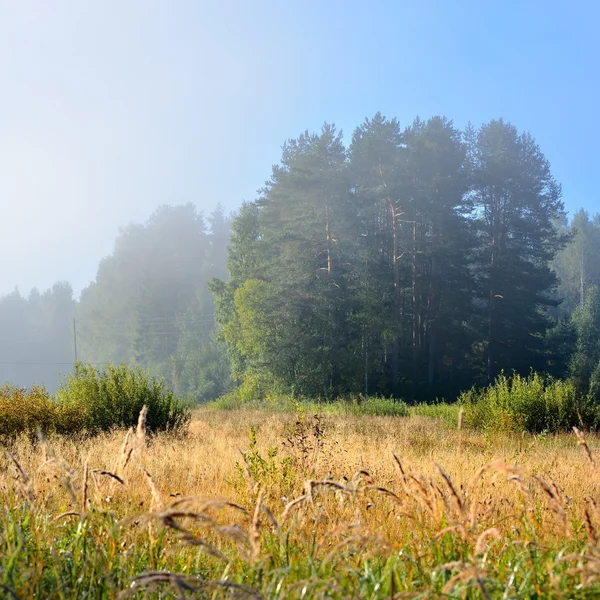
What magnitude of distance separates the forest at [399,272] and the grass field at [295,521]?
60.3 ft

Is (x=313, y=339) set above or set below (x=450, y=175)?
below

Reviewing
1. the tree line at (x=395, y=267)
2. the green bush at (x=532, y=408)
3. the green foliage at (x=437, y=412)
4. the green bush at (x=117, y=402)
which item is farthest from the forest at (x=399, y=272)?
the green bush at (x=117, y=402)

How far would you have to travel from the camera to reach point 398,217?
3697 centimetres

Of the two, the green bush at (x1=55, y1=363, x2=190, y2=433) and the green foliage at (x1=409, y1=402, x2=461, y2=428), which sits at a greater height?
the green bush at (x1=55, y1=363, x2=190, y2=433)

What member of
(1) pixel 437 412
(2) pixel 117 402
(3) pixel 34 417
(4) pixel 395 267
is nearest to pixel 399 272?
(4) pixel 395 267

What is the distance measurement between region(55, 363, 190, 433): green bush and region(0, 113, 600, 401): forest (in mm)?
17549

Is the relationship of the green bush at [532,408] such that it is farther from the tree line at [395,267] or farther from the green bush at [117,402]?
the tree line at [395,267]

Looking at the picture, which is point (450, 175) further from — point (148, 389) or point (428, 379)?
point (148, 389)

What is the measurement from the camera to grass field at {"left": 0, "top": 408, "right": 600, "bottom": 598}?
82.6 inches

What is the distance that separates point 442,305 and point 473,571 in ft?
122

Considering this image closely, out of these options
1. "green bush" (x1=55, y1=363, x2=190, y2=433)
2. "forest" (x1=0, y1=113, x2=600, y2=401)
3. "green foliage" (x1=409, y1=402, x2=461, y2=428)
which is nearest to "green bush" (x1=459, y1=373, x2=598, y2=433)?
"green foliage" (x1=409, y1=402, x2=461, y2=428)

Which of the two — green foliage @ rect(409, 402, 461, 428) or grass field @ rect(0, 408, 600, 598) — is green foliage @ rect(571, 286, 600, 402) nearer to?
green foliage @ rect(409, 402, 461, 428)

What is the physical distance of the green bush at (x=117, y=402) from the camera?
11883 mm

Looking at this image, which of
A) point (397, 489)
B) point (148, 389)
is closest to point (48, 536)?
point (397, 489)
